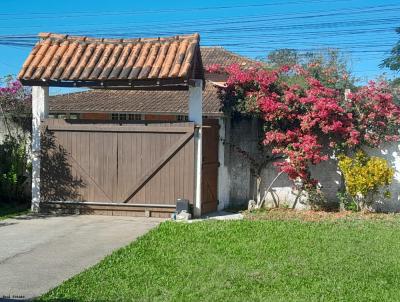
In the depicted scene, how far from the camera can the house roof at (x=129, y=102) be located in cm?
1970

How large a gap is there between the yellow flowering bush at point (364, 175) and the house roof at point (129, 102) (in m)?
6.25

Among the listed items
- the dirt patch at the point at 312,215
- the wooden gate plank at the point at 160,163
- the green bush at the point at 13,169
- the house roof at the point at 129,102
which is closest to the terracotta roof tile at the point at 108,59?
the wooden gate plank at the point at 160,163

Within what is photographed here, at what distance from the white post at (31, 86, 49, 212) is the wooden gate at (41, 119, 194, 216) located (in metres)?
0.13

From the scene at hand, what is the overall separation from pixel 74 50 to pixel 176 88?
249 centimetres

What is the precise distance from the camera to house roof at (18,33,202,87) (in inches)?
448

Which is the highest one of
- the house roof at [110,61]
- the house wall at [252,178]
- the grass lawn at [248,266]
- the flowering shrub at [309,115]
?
the house roof at [110,61]

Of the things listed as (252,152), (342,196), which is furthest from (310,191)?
(252,152)

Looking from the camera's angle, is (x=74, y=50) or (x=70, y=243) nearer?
(x=70, y=243)

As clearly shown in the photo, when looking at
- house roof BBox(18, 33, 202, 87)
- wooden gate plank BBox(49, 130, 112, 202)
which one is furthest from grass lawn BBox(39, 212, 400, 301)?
house roof BBox(18, 33, 202, 87)

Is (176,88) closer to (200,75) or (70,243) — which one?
(200,75)

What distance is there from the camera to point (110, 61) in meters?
11.9

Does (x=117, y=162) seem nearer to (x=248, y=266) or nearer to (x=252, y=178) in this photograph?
(x=252, y=178)

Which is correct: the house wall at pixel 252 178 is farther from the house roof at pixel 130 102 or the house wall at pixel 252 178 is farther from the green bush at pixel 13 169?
the green bush at pixel 13 169

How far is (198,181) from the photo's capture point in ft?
38.6
